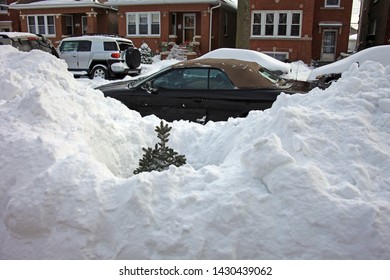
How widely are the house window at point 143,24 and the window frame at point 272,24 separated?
6.37 m

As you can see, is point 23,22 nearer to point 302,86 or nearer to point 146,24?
point 146,24

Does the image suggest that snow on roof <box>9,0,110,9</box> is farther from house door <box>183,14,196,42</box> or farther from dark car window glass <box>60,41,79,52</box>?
dark car window glass <box>60,41,79,52</box>

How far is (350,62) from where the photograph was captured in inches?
406

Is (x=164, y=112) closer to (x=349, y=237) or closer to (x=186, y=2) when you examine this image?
(x=349, y=237)

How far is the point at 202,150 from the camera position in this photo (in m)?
4.76

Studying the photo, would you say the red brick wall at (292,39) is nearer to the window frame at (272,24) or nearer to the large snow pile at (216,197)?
the window frame at (272,24)

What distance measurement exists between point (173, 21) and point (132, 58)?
11.3 m

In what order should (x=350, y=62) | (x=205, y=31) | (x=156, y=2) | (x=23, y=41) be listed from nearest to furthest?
(x=350, y=62), (x=23, y=41), (x=205, y=31), (x=156, y=2)

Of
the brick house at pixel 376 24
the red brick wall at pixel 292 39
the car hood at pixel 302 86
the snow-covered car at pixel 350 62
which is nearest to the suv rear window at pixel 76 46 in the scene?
the snow-covered car at pixel 350 62

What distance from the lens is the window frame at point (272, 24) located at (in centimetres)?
2234

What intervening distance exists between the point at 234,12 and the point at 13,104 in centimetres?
2649

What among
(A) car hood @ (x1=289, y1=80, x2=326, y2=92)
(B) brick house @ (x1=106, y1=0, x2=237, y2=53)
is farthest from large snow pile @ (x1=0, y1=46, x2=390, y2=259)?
(B) brick house @ (x1=106, y1=0, x2=237, y2=53)

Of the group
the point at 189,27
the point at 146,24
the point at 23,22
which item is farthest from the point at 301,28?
the point at 23,22
